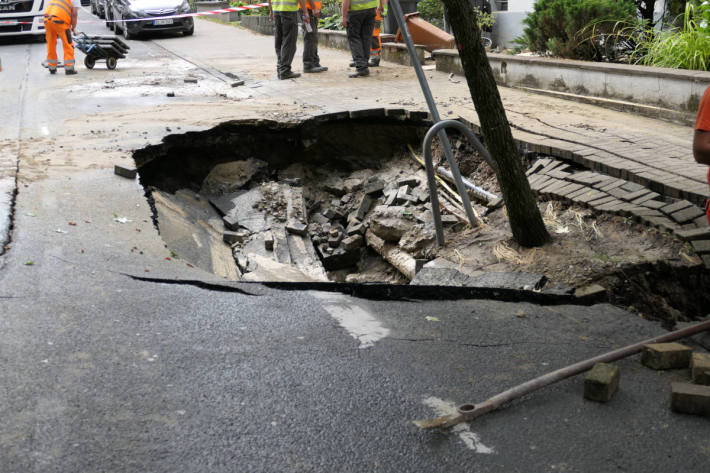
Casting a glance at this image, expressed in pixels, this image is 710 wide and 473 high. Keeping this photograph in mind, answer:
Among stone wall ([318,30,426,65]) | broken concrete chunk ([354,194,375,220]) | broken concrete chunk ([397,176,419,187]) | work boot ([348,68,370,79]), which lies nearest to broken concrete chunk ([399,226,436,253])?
broken concrete chunk ([397,176,419,187])

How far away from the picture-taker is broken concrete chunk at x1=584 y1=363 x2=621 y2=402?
2588 millimetres

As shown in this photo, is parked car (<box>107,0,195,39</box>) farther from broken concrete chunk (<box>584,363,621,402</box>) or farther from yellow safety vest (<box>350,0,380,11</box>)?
broken concrete chunk (<box>584,363,621,402</box>)

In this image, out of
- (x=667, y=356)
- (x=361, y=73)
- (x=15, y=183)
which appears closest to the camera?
(x=667, y=356)

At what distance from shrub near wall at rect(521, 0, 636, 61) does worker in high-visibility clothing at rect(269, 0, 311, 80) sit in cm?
421

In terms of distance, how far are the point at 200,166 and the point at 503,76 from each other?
190 inches

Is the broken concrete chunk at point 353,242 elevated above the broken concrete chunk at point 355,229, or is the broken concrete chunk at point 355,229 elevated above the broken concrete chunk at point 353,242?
the broken concrete chunk at point 355,229

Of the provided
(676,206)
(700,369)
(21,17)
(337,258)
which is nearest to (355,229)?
(337,258)

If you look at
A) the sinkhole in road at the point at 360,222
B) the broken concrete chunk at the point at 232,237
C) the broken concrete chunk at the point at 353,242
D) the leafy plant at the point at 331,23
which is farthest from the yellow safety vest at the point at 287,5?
the leafy plant at the point at 331,23

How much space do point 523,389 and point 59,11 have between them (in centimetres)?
1390

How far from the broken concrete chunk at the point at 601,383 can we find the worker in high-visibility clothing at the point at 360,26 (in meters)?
9.82

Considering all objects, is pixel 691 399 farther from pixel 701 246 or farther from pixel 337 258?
pixel 337 258

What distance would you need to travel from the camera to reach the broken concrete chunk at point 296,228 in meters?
7.48

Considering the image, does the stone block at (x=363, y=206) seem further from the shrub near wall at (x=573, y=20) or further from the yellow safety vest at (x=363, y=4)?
the yellow safety vest at (x=363, y=4)

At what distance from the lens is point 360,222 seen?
7859mm
